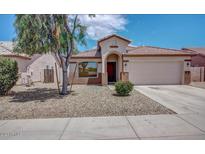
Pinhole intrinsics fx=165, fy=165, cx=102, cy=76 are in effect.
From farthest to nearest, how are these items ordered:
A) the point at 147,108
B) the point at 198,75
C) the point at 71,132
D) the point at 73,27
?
the point at 198,75, the point at 73,27, the point at 147,108, the point at 71,132

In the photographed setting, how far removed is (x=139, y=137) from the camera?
4344 millimetres

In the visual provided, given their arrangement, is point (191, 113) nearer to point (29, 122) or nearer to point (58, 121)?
point (58, 121)

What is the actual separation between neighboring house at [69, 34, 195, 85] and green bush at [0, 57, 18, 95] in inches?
238

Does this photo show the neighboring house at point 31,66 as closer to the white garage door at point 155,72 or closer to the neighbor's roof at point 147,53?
the neighbor's roof at point 147,53

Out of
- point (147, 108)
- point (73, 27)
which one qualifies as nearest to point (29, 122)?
point (147, 108)

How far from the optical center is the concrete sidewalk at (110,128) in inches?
176

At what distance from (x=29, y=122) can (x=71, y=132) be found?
73.1 inches

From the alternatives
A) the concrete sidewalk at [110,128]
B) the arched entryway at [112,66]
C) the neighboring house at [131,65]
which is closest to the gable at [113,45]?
the neighboring house at [131,65]

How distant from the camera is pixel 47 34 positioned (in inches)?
358

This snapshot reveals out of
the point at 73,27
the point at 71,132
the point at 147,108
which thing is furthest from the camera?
the point at 73,27

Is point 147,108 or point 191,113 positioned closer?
point 191,113

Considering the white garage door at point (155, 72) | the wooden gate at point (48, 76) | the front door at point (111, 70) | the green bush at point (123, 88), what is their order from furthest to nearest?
the wooden gate at point (48, 76) → the front door at point (111, 70) → the white garage door at point (155, 72) → the green bush at point (123, 88)

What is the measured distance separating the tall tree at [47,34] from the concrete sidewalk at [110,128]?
15.2 feet
